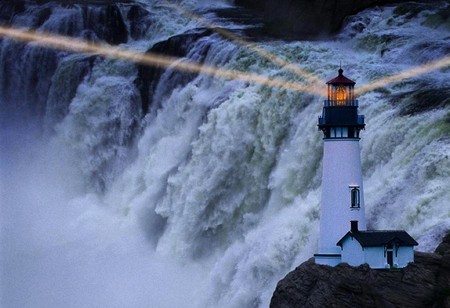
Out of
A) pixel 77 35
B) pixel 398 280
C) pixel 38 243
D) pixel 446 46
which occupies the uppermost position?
pixel 77 35

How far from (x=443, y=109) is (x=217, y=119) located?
15138 millimetres

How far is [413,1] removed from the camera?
65.1m

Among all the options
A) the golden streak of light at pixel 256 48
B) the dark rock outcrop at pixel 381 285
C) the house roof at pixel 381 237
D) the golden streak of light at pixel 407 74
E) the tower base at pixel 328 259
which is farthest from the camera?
the golden streak of light at pixel 256 48

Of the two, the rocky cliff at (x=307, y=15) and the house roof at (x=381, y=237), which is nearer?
the house roof at (x=381, y=237)

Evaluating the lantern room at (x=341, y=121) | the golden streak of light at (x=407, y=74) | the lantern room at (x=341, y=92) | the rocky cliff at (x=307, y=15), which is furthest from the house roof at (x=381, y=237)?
the rocky cliff at (x=307, y=15)

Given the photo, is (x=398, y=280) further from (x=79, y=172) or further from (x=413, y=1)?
(x=79, y=172)

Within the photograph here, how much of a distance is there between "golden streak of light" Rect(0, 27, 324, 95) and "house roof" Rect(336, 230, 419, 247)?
19.9m

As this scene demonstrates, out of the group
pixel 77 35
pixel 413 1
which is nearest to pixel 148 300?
pixel 413 1

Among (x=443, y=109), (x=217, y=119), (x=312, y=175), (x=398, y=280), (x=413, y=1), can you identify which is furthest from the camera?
(x=413, y=1)

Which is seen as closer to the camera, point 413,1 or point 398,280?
point 398,280

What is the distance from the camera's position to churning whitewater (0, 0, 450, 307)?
4694cm

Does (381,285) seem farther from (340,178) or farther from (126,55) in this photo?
(126,55)

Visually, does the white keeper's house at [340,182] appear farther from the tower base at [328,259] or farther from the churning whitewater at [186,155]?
the churning whitewater at [186,155]

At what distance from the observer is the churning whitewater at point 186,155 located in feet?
154
